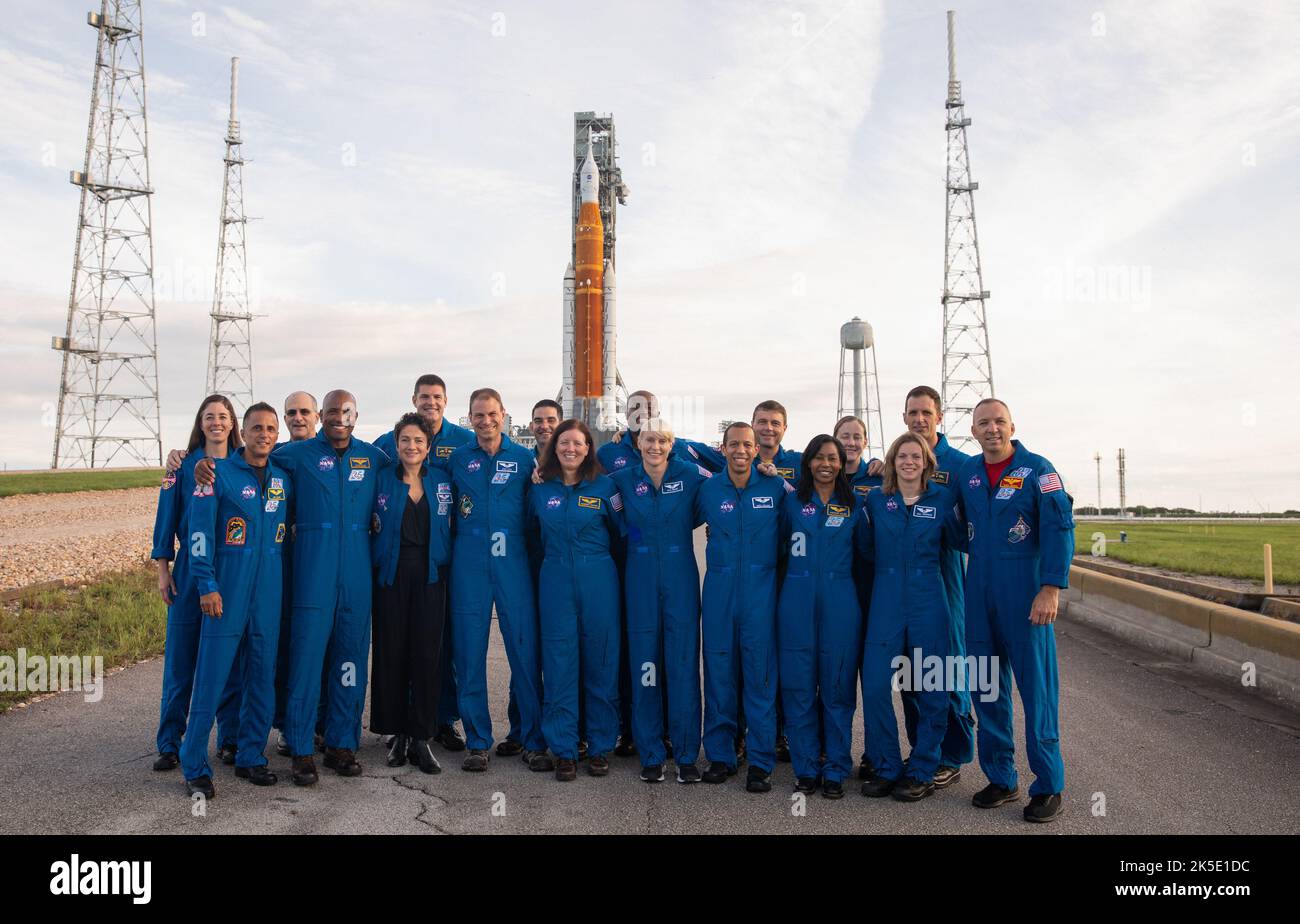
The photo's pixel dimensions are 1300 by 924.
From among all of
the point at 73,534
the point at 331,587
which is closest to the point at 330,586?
the point at 331,587

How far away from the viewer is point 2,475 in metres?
31.4

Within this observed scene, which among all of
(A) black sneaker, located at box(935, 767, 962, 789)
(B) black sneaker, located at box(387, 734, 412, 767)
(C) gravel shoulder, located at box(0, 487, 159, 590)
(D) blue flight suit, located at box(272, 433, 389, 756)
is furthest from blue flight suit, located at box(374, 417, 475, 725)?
(C) gravel shoulder, located at box(0, 487, 159, 590)

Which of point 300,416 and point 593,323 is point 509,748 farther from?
point 593,323

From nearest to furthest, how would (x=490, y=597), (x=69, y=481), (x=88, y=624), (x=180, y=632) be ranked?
(x=180, y=632)
(x=490, y=597)
(x=88, y=624)
(x=69, y=481)

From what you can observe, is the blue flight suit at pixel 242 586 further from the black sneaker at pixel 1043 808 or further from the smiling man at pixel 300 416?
the black sneaker at pixel 1043 808

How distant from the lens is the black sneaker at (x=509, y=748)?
5938mm

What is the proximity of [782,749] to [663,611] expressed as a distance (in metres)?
1.21

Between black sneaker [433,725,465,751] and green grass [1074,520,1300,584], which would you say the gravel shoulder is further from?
green grass [1074,520,1300,584]

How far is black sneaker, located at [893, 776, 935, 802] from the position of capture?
5.02 metres

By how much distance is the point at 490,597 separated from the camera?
5.89 m

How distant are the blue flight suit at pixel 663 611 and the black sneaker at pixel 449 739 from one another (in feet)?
4.00
